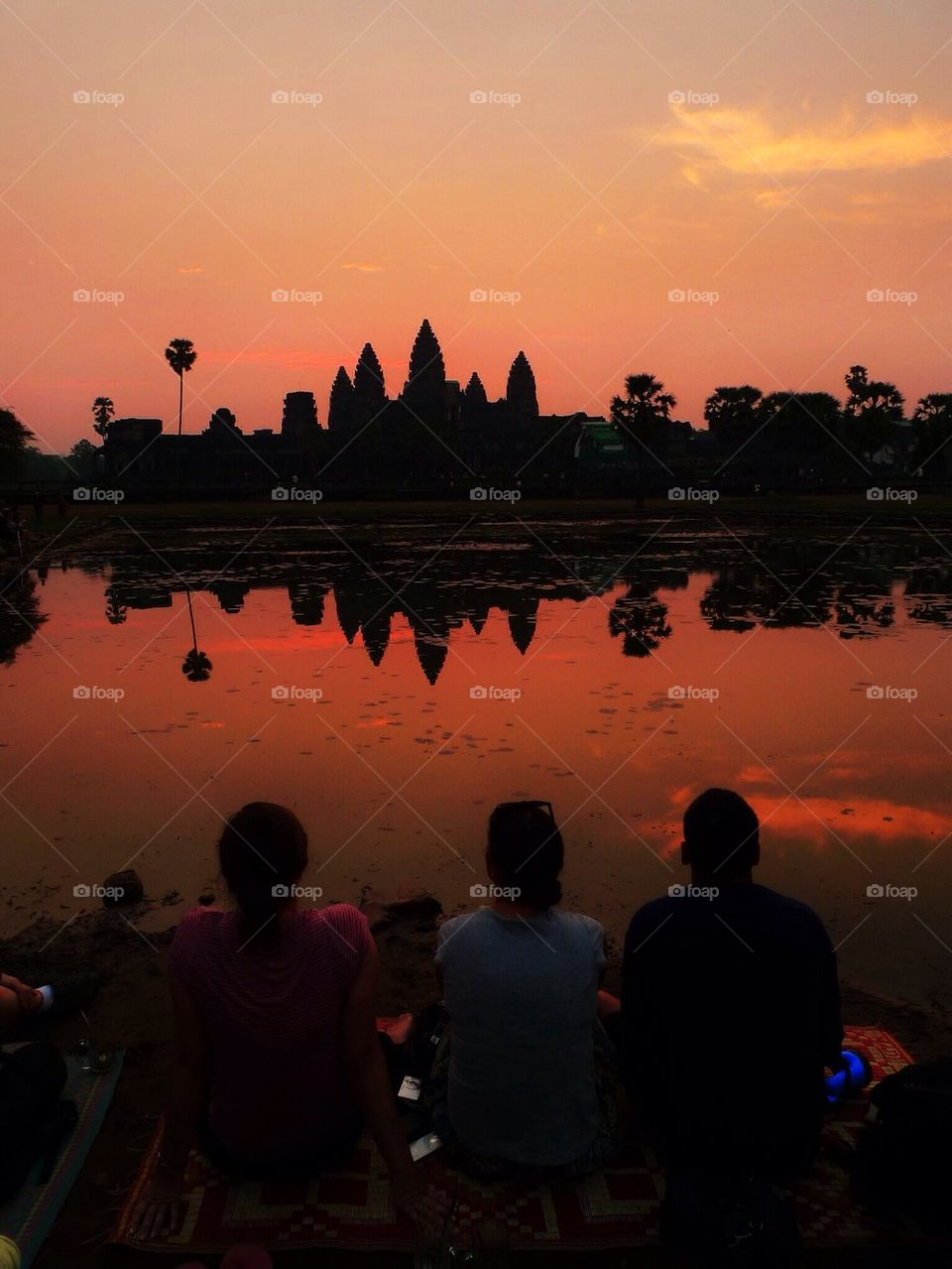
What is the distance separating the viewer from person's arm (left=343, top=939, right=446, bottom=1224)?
2574 millimetres

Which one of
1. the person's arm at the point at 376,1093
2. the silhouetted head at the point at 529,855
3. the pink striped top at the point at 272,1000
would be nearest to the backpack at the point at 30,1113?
the pink striped top at the point at 272,1000

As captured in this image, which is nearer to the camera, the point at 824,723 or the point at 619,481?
the point at 824,723

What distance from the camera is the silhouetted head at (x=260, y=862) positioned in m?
2.39

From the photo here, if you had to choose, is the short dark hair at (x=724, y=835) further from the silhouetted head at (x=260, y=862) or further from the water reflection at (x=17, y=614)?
the water reflection at (x=17, y=614)

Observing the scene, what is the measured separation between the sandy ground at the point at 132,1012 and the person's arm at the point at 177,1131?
4.3 inches

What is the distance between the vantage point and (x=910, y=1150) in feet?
8.68

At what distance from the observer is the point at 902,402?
8256cm

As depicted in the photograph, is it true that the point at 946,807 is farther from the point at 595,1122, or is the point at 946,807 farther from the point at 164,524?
the point at 164,524

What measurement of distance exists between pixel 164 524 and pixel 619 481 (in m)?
38.6

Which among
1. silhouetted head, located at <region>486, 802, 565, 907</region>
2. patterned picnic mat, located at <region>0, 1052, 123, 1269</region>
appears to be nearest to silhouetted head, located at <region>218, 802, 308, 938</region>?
silhouetted head, located at <region>486, 802, 565, 907</region>

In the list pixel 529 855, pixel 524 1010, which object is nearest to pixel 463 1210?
pixel 524 1010

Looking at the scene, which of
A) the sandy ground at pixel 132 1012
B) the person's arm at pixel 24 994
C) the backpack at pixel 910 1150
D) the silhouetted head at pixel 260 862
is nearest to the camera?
the silhouetted head at pixel 260 862

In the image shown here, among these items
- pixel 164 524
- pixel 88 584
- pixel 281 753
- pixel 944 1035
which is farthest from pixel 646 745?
pixel 164 524

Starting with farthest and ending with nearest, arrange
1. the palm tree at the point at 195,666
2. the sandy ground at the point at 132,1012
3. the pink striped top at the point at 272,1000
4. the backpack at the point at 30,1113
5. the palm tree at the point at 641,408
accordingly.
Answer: the palm tree at the point at 641,408 < the palm tree at the point at 195,666 < the backpack at the point at 30,1113 < the sandy ground at the point at 132,1012 < the pink striped top at the point at 272,1000
